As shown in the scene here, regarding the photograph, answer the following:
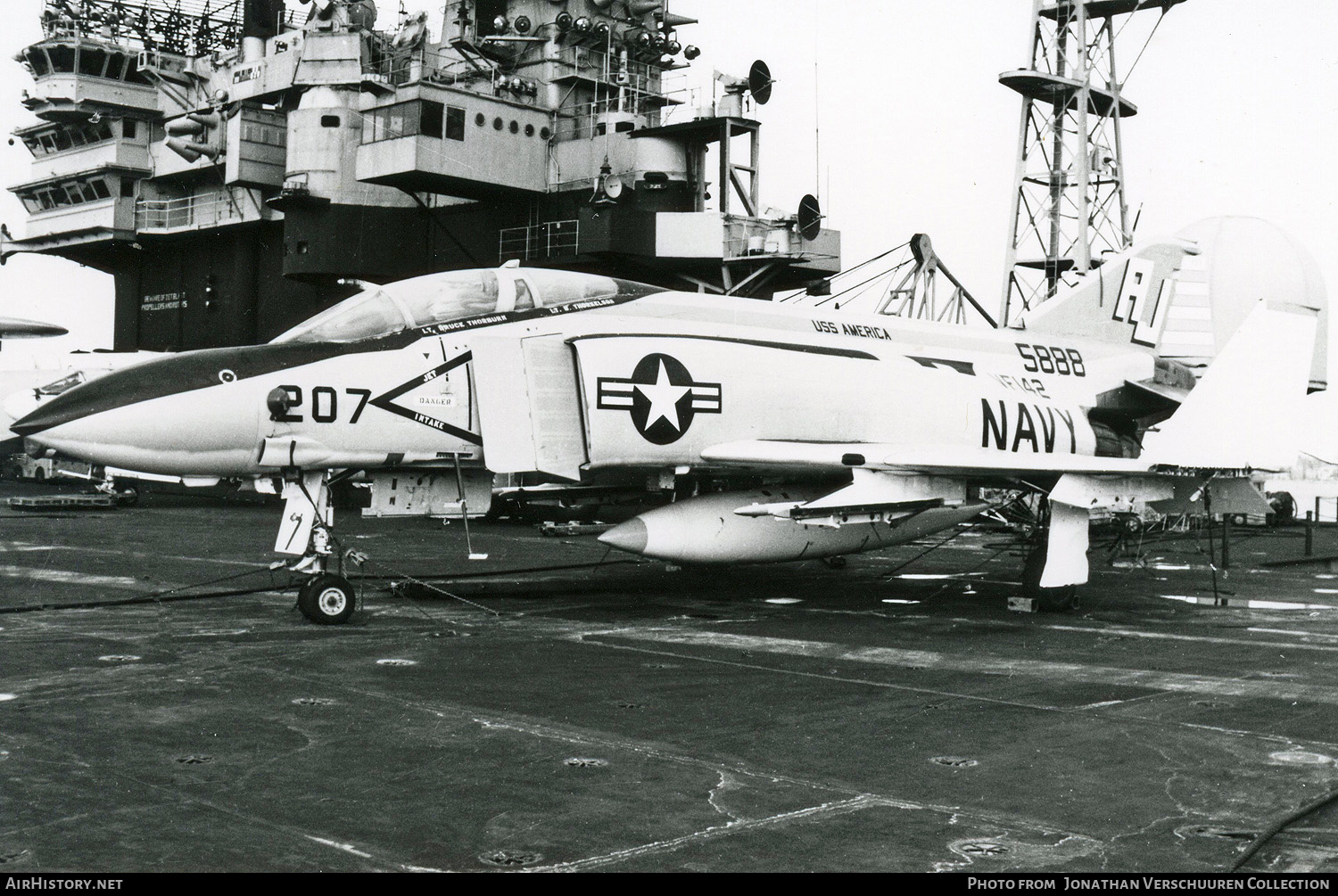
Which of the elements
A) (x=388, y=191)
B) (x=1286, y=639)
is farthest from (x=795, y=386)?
(x=388, y=191)

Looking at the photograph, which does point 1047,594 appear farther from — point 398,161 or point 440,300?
point 398,161

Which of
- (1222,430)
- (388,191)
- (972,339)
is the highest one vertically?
(388,191)

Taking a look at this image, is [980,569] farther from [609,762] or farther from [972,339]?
[609,762]

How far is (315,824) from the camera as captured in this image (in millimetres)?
4539

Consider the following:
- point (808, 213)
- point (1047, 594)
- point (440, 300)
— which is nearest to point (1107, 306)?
point (1047, 594)

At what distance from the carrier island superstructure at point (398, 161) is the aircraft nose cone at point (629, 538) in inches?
900

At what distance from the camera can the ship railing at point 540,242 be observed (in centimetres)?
3538

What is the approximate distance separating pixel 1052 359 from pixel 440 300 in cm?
841

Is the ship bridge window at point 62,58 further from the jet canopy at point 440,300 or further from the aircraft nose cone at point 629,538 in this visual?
the aircraft nose cone at point 629,538

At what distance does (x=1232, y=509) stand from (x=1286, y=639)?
1885 millimetres

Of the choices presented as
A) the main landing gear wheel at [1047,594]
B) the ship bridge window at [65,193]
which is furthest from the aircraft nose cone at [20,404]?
the ship bridge window at [65,193]

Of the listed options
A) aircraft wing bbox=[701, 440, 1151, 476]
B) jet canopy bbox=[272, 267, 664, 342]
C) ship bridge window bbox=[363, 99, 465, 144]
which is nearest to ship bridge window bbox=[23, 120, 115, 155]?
ship bridge window bbox=[363, 99, 465, 144]

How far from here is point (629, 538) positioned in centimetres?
1124

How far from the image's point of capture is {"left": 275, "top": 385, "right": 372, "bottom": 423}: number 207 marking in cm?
967
